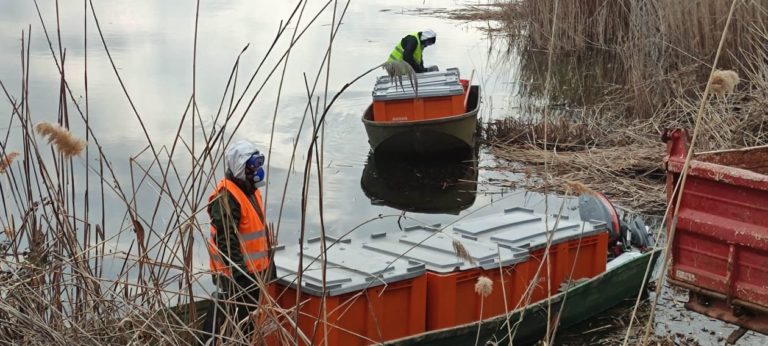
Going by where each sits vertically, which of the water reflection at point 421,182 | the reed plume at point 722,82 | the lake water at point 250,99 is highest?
the reed plume at point 722,82

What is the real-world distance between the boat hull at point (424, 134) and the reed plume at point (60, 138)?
34.8 feet

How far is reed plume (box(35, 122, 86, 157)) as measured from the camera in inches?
123

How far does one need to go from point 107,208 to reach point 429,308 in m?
5.77

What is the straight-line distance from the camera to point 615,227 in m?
9.04

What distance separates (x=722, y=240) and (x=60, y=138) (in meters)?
3.58

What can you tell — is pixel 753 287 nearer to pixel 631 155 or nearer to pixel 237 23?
pixel 631 155

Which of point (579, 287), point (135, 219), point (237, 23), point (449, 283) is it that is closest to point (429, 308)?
point (449, 283)

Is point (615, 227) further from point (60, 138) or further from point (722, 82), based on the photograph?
point (60, 138)

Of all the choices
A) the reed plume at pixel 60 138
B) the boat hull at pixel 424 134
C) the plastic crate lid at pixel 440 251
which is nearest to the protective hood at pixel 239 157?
the plastic crate lid at pixel 440 251

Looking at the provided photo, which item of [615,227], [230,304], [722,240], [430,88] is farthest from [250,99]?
[230,304]

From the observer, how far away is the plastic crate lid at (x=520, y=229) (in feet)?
24.6

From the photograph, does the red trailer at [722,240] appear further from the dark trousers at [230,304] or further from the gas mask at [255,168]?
the gas mask at [255,168]

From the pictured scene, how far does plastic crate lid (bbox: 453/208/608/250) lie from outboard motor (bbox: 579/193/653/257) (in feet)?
2.31

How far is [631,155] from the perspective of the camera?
13.2 meters
